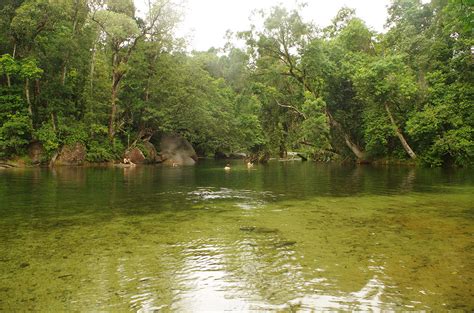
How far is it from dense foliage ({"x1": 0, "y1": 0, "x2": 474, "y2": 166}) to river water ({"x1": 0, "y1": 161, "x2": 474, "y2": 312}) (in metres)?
25.5

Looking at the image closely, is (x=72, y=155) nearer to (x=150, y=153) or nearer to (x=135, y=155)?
(x=135, y=155)

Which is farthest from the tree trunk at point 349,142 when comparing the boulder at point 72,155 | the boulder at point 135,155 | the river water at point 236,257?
the river water at point 236,257

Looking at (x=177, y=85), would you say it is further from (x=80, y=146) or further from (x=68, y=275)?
(x=68, y=275)

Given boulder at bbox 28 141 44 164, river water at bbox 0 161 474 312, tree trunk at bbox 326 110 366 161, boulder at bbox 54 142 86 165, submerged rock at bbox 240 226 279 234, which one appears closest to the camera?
river water at bbox 0 161 474 312

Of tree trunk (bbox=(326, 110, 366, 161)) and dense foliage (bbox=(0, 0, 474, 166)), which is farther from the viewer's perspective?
tree trunk (bbox=(326, 110, 366, 161))

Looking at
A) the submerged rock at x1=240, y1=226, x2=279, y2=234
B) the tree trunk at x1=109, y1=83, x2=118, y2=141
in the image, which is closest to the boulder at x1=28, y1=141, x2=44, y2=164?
the tree trunk at x1=109, y1=83, x2=118, y2=141

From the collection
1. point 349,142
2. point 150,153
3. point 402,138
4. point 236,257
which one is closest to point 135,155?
point 150,153

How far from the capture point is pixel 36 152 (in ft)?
113

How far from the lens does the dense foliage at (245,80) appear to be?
106 feet

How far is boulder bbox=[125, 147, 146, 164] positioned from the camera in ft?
130

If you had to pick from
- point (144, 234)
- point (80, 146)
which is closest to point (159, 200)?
point (144, 234)

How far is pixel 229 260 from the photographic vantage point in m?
5.57

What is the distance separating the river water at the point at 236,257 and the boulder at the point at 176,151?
33297 millimetres

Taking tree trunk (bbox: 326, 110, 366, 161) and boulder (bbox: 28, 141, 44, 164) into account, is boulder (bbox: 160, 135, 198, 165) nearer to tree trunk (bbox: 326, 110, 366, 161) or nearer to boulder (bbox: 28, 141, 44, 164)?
boulder (bbox: 28, 141, 44, 164)
